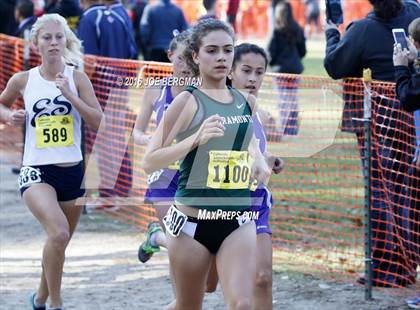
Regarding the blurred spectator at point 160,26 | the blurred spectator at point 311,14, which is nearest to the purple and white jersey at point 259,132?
the blurred spectator at point 160,26

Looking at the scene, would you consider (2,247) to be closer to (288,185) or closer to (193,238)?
(288,185)

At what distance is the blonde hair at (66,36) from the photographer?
22.7ft

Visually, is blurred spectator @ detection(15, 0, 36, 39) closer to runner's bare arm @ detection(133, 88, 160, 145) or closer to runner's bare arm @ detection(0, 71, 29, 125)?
runner's bare arm @ detection(0, 71, 29, 125)

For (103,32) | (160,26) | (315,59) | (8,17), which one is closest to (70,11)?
(103,32)

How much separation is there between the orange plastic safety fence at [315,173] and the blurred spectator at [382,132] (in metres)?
0.01

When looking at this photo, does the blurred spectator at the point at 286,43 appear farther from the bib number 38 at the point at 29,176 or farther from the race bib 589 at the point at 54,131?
the bib number 38 at the point at 29,176

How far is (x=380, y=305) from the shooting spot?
7.10 metres

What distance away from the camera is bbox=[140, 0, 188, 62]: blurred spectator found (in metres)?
14.3

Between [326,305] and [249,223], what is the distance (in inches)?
85.9

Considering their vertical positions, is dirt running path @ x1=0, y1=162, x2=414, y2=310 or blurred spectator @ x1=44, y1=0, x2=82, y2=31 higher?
blurred spectator @ x1=44, y1=0, x2=82, y2=31

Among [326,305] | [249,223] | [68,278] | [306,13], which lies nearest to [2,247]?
[68,278]

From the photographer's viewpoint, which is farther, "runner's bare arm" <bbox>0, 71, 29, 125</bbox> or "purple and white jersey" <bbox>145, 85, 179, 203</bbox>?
"runner's bare arm" <bbox>0, 71, 29, 125</bbox>

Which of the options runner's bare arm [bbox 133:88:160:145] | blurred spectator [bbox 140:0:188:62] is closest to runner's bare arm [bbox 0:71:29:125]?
runner's bare arm [bbox 133:88:160:145]

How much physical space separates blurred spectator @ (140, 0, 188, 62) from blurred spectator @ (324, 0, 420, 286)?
6813mm
